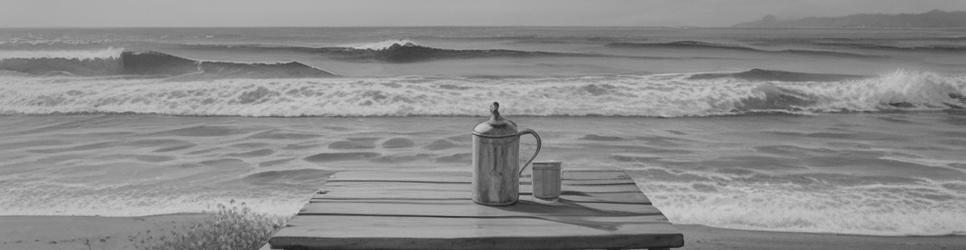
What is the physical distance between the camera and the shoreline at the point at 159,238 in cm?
461

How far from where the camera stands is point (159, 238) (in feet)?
15.0

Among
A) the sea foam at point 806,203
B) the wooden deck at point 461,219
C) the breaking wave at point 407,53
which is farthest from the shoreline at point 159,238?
the breaking wave at point 407,53

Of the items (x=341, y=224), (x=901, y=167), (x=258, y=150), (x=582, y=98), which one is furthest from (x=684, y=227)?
(x=582, y=98)

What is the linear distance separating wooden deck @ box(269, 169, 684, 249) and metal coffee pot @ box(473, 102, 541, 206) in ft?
0.16

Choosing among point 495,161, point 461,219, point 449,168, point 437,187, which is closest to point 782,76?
point 449,168

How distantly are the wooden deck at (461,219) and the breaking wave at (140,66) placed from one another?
20.7 m

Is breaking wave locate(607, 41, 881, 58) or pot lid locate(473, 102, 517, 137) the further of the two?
breaking wave locate(607, 41, 881, 58)

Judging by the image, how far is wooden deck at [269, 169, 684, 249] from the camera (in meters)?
2.38

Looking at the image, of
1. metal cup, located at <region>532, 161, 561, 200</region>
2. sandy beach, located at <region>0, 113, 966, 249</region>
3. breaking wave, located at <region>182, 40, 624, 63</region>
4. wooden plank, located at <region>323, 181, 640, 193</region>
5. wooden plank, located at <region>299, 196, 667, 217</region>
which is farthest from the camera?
breaking wave, located at <region>182, 40, 624, 63</region>

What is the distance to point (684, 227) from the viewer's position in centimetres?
507

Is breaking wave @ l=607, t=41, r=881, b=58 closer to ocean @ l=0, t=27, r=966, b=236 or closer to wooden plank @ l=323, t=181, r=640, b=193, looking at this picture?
ocean @ l=0, t=27, r=966, b=236

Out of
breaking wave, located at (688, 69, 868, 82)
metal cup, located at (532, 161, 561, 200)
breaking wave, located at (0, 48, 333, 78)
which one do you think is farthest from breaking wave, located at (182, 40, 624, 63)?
metal cup, located at (532, 161, 561, 200)

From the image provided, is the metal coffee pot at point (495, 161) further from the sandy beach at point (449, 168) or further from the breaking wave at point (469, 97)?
the breaking wave at point (469, 97)

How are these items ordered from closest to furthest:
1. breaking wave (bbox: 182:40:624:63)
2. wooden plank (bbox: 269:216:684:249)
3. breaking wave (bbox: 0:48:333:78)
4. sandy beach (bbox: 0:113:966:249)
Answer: wooden plank (bbox: 269:216:684:249) → sandy beach (bbox: 0:113:966:249) → breaking wave (bbox: 0:48:333:78) → breaking wave (bbox: 182:40:624:63)
